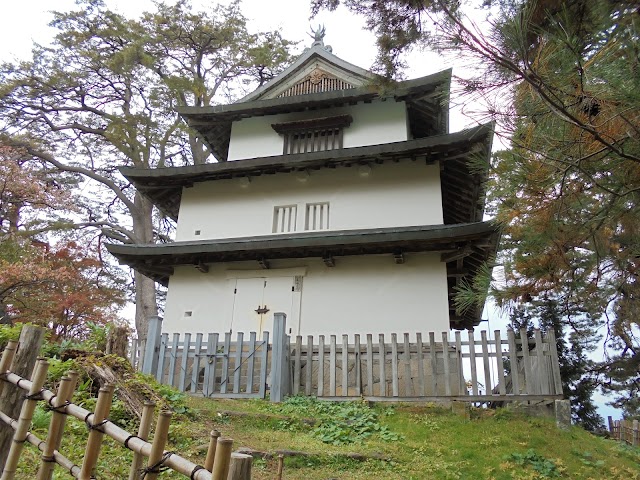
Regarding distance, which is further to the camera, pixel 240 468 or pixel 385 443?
pixel 385 443

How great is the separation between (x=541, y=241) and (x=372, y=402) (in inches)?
176

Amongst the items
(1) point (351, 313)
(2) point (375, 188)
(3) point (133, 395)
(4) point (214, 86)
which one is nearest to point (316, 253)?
(1) point (351, 313)

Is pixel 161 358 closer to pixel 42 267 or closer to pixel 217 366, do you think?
pixel 217 366

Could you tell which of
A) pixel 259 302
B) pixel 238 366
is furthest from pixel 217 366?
pixel 259 302

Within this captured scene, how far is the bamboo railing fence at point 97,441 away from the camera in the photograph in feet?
7.00

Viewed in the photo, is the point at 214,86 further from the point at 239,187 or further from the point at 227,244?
the point at 227,244

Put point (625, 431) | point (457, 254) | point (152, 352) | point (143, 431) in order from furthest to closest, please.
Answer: point (625, 431) < point (457, 254) < point (152, 352) < point (143, 431)

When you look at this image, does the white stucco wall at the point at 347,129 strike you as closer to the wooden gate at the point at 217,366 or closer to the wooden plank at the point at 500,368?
the wooden gate at the point at 217,366

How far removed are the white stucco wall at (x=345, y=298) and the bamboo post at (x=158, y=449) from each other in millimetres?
8031

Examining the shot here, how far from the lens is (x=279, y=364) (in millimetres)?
8359

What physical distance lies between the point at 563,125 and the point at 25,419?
5.15 m

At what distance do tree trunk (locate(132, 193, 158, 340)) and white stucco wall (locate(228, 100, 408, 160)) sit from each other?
318 inches

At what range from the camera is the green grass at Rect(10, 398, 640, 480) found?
16.5 feet

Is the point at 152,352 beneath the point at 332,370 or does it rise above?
above
